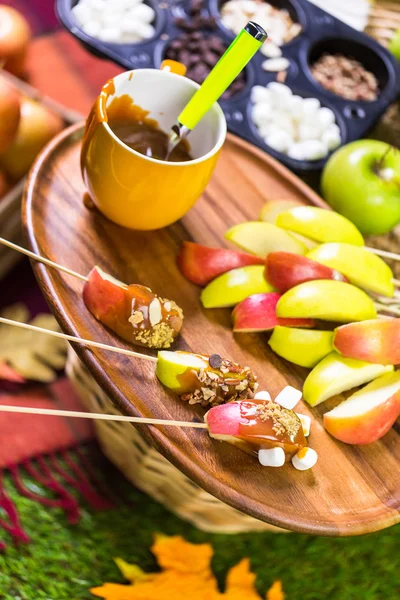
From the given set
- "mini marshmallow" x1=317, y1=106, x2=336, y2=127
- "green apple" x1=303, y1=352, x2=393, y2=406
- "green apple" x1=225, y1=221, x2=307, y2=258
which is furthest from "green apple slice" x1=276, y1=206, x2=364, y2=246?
"mini marshmallow" x1=317, y1=106, x2=336, y2=127

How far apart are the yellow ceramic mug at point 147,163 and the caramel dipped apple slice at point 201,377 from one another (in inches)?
10.2

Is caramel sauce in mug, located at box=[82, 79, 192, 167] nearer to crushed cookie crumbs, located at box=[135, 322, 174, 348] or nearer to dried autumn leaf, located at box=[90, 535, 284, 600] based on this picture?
crushed cookie crumbs, located at box=[135, 322, 174, 348]

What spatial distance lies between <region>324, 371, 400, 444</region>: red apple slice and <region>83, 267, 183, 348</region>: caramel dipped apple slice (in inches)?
11.3

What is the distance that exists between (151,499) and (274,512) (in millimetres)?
576

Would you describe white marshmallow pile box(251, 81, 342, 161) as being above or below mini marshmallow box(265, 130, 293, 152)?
above

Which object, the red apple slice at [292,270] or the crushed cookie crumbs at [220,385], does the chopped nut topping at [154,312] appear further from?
the red apple slice at [292,270]

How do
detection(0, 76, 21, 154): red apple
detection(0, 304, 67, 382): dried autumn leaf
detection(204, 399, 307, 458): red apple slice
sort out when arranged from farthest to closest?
detection(0, 304, 67, 382): dried autumn leaf
detection(0, 76, 21, 154): red apple
detection(204, 399, 307, 458): red apple slice

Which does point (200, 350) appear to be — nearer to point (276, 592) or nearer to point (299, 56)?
point (276, 592)

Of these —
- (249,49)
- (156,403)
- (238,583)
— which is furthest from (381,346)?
(238,583)

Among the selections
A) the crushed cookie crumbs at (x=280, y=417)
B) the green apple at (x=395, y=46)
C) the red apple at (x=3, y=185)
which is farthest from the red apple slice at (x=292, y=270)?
the green apple at (x=395, y=46)

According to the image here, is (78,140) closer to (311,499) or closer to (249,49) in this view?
(249,49)

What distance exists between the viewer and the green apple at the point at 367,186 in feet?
5.00

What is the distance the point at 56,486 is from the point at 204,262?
0.60 meters

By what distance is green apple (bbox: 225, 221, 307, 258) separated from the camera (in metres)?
1.14
